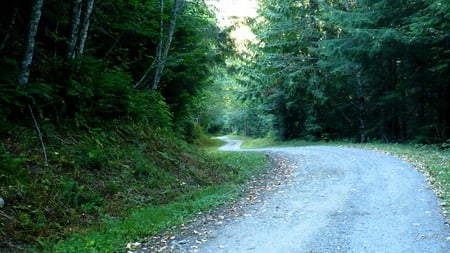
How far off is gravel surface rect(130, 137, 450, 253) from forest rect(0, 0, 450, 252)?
1.95 m

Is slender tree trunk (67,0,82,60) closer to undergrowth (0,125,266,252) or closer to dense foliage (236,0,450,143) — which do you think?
undergrowth (0,125,266,252)

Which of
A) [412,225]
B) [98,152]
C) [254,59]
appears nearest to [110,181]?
[98,152]

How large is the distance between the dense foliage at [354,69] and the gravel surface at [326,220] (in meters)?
8.47

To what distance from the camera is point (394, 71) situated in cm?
2338

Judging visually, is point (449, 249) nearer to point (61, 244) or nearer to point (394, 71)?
point (61, 244)

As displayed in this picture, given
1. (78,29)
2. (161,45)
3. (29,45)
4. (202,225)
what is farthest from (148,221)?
(161,45)

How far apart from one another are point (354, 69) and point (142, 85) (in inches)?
636

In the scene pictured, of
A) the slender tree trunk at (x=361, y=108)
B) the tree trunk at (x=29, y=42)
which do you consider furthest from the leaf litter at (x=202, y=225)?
the slender tree trunk at (x=361, y=108)

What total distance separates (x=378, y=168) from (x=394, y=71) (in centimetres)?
1261

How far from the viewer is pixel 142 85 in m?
15.1

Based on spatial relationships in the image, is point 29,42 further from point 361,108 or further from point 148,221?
point 361,108

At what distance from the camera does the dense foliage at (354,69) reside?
18422mm

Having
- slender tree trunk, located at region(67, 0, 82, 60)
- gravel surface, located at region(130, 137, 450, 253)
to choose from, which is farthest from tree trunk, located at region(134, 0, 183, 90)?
gravel surface, located at region(130, 137, 450, 253)

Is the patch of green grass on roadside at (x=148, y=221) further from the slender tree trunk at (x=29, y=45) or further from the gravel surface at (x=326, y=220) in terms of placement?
the slender tree trunk at (x=29, y=45)
